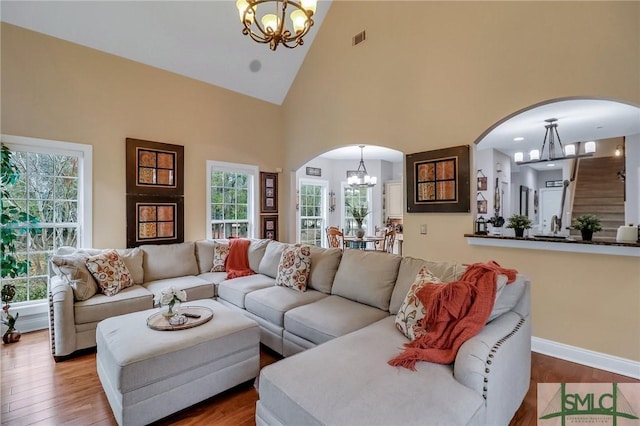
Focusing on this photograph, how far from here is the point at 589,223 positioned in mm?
2715

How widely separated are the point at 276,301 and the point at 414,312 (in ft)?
4.55

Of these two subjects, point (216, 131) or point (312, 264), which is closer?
point (312, 264)

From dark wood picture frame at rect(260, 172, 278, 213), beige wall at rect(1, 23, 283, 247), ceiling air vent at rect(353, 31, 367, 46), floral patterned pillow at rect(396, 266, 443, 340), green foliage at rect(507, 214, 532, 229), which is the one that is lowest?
floral patterned pillow at rect(396, 266, 443, 340)

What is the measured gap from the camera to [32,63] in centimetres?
341

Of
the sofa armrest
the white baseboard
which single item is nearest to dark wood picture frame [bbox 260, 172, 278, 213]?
the sofa armrest

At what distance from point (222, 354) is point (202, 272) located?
7.37 ft

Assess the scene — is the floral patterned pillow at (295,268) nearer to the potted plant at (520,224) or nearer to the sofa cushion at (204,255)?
the sofa cushion at (204,255)

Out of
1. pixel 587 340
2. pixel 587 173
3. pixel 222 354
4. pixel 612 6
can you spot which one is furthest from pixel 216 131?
pixel 587 173

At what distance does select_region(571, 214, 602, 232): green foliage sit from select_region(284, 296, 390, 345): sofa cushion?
Answer: 196cm

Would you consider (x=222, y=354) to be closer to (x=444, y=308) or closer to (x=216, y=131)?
(x=444, y=308)

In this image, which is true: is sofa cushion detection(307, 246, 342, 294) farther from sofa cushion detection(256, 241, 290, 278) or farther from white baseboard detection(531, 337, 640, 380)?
white baseboard detection(531, 337, 640, 380)

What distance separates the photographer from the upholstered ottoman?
185 centimetres

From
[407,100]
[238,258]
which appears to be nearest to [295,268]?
[238,258]

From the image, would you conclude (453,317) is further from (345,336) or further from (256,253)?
(256,253)
